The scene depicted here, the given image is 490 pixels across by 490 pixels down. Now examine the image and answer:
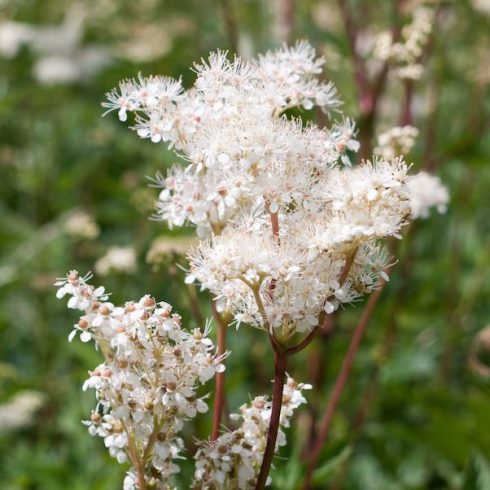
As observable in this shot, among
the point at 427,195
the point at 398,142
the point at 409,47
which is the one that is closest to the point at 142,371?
the point at 398,142

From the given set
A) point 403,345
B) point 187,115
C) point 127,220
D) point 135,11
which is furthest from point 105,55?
point 187,115

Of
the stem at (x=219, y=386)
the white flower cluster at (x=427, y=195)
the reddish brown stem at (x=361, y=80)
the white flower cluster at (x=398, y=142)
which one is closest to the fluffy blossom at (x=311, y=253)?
the stem at (x=219, y=386)

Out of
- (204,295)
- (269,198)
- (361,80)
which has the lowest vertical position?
(269,198)

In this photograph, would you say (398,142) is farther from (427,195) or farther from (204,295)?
(204,295)

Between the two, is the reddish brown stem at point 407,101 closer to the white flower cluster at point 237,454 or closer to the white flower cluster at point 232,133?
the white flower cluster at point 232,133

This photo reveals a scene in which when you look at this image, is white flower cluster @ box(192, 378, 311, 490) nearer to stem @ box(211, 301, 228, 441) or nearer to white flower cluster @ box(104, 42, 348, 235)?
stem @ box(211, 301, 228, 441)

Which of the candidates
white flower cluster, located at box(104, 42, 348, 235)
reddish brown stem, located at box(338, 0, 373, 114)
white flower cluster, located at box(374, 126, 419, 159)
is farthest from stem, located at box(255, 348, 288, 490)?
reddish brown stem, located at box(338, 0, 373, 114)

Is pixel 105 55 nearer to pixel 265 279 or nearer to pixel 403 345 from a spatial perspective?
pixel 403 345
